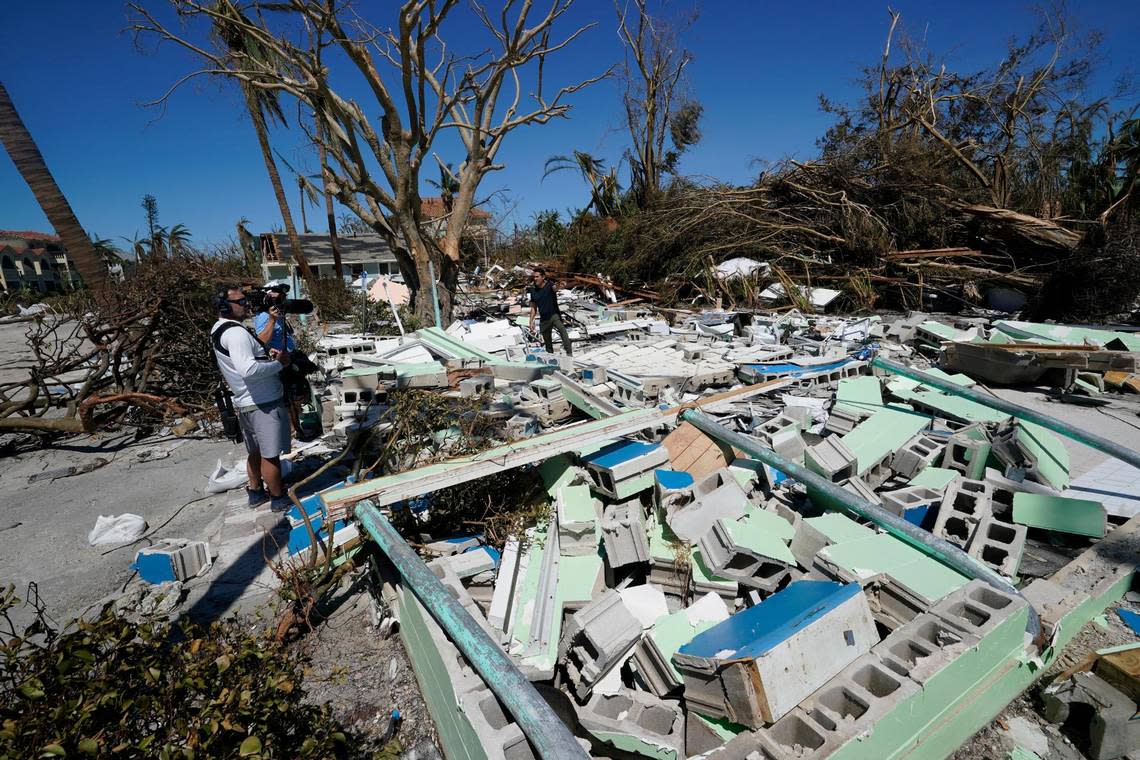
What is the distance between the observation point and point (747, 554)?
2.80 meters

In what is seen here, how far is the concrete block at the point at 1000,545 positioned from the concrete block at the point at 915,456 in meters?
0.79

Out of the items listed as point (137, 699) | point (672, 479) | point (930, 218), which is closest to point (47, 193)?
point (137, 699)

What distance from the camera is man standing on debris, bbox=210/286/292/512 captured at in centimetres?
365

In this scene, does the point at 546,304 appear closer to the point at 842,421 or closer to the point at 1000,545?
the point at 842,421

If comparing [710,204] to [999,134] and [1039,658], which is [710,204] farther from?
[1039,658]

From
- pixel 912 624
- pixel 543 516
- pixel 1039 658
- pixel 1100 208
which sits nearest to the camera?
pixel 912 624

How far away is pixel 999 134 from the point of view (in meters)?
14.9

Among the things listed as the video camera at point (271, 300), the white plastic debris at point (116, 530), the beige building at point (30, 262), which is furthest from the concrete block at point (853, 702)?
the beige building at point (30, 262)

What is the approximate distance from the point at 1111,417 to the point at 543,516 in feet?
20.6

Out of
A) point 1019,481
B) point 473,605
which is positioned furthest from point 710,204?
point 473,605

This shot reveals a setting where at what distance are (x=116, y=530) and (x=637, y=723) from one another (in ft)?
13.8

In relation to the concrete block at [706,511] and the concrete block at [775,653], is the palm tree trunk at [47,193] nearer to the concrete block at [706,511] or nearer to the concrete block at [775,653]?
the concrete block at [706,511]

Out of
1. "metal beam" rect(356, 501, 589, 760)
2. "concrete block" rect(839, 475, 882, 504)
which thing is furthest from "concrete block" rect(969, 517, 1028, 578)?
"metal beam" rect(356, 501, 589, 760)

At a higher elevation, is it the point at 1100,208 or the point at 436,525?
the point at 1100,208
